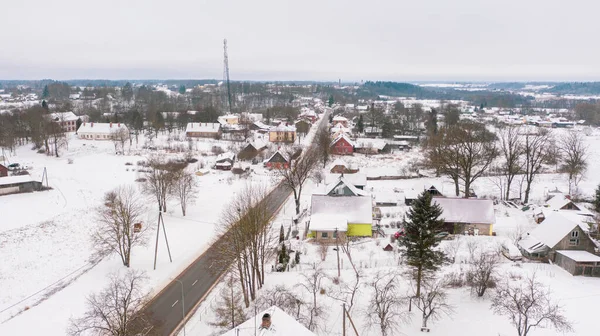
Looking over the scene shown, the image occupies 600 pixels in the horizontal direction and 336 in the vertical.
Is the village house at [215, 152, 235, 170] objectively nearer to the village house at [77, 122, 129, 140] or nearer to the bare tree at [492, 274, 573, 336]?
the village house at [77, 122, 129, 140]

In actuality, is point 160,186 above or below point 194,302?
above

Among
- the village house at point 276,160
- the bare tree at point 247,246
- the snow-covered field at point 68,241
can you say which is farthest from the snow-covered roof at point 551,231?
the village house at point 276,160

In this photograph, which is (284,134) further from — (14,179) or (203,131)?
(14,179)

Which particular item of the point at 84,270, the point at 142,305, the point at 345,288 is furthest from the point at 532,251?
the point at 84,270

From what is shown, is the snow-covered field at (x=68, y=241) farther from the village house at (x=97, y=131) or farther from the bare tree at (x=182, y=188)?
the village house at (x=97, y=131)

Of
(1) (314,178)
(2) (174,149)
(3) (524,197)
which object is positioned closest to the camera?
(3) (524,197)

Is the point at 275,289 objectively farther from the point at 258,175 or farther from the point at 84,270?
the point at 258,175
